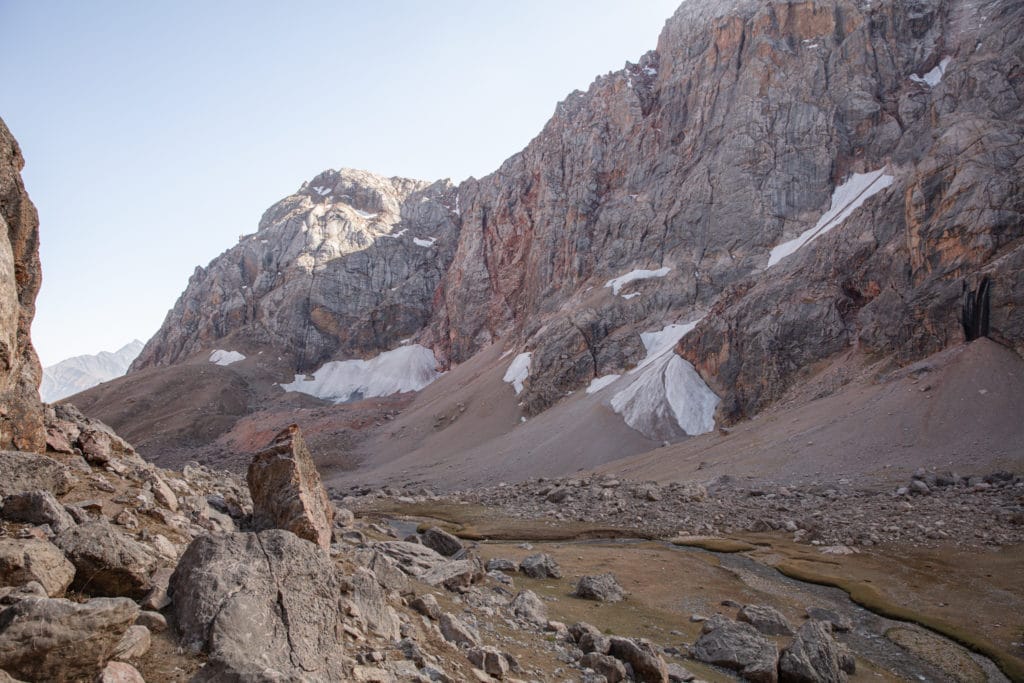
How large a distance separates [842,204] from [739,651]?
91.0 meters

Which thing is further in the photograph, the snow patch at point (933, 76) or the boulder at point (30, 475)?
the snow patch at point (933, 76)

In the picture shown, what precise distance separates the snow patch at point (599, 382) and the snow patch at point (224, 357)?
91981mm

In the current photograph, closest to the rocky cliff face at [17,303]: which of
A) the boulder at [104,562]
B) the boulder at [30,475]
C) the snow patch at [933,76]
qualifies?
the boulder at [30,475]

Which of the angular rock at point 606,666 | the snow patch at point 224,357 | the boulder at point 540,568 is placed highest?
the snow patch at point 224,357

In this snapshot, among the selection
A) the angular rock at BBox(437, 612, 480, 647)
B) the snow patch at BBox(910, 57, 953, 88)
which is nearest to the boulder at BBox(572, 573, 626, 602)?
the angular rock at BBox(437, 612, 480, 647)

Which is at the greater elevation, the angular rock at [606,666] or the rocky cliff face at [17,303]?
the rocky cliff face at [17,303]

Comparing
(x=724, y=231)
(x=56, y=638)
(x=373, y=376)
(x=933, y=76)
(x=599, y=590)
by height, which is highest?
(x=933, y=76)

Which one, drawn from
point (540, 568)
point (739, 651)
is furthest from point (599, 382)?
point (739, 651)

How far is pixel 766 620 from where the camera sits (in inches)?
803

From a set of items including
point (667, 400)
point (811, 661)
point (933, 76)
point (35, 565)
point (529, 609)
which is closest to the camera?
point (35, 565)

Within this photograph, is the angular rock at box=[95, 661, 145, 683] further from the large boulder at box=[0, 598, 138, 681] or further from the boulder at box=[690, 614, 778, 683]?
the boulder at box=[690, 614, 778, 683]

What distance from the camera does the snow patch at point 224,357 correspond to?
143 m

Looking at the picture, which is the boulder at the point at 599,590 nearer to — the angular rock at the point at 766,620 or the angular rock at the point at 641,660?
the angular rock at the point at 766,620

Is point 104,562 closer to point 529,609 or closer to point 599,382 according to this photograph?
point 529,609
